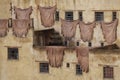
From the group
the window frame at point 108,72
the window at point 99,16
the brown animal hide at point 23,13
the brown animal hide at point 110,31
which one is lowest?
the window frame at point 108,72

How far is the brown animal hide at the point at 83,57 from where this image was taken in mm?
57281

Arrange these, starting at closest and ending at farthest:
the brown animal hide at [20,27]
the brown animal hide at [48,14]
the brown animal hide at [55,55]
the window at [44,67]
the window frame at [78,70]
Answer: the window frame at [78,70] → the brown animal hide at [55,55] → the window at [44,67] → the brown animal hide at [20,27] → the brown animal hide at [48,14]

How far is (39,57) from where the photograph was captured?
59344 mm

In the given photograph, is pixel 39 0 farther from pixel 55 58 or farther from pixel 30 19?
pixel 55 58

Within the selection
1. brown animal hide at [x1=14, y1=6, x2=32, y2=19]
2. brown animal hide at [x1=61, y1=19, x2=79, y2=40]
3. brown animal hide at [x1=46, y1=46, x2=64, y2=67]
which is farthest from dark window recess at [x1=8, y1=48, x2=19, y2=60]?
brown animal hide at [x1=61, y1=19, x2=79, y2=40]

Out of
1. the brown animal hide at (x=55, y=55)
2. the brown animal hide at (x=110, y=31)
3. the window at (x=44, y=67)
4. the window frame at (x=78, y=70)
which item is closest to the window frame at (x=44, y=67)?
the window at (x=44, y=67)

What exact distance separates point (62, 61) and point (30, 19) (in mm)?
7211

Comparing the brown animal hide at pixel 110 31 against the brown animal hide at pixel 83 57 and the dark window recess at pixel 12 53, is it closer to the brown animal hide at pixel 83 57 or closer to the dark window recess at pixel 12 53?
the brown animal hide at pixel 83 57

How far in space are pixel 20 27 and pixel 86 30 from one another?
324 inches

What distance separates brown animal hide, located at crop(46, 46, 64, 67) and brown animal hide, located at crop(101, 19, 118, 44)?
6.17 m

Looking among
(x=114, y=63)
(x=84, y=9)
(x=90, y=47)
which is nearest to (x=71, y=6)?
(x=84, y=9)

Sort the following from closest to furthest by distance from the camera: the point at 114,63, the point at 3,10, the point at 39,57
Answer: the point at 114,63
the point at 39,57
the point at 3,10

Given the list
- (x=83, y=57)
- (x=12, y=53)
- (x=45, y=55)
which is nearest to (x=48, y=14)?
(x=45, y=55)

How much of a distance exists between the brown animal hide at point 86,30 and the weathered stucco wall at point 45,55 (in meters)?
0.56
